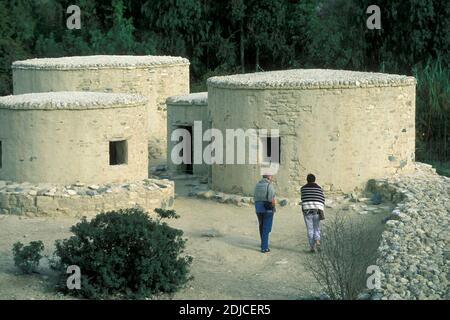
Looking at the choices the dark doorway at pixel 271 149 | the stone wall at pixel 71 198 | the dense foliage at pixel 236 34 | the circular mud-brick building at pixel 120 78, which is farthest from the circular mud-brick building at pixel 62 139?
the dense foliage at pixel 236 34

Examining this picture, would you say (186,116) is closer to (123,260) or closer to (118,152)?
(118,152)

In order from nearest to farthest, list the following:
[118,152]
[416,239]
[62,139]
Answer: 1. [416,239]
2. [62,139]
3. [118,152]

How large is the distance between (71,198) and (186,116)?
505 cm

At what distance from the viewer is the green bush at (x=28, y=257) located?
597 inches

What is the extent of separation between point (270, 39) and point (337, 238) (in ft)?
73.8

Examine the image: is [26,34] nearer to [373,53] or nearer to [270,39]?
[270,39]

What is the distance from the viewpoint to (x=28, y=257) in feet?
50.0

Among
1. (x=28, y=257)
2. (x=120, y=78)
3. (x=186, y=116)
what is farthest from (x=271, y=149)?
(x=28, y=257)

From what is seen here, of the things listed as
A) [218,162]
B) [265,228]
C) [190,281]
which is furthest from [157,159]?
[190,281]

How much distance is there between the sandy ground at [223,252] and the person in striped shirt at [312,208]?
0.37 meters

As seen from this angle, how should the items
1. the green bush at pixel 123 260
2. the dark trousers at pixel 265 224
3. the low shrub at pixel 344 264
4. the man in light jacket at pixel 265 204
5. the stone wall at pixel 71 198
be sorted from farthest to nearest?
the stone wall at pixel 71 198, the dark trousers at pixel 265 224, the man in light jacket at pixel 265 204, the green bush at pixel 123 260, the low shrub at pixel 344 264

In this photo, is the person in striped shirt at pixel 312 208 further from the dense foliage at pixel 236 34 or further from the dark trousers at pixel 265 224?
the dense foliage at pixel 236 34

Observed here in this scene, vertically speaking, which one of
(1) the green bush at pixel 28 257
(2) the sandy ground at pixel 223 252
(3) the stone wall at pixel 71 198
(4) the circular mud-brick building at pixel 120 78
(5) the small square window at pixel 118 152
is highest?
(4) the circular mud-brick building at pixel 120 78

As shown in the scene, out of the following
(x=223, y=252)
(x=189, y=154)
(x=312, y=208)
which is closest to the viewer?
(x=312, y=208)
